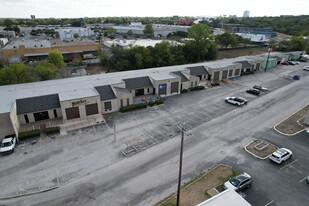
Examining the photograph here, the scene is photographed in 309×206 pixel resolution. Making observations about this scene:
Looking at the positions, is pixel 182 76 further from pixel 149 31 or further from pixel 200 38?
pixel 149 31

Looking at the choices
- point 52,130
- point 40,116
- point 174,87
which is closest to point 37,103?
point 40,116

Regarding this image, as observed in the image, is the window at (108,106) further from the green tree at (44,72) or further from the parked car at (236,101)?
the parked car at (236,101)

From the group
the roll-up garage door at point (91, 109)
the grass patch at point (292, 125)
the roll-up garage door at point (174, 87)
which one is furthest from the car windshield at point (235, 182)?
the roll-up garage door at point (174, 87)

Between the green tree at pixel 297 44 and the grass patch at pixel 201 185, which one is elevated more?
the green tree at pixel 297 44

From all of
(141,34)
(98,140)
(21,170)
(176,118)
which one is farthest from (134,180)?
(141,34)

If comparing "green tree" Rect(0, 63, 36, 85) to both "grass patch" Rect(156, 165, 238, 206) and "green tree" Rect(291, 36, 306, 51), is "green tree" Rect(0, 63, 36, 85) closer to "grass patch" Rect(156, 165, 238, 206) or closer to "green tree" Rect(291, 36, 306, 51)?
"grass patch" Rect(156, 165, 238, 206)

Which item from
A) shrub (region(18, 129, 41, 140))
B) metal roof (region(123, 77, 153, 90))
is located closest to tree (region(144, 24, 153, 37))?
metal roof (region(123, 77, 153, 90))

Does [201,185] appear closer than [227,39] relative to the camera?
Yes
